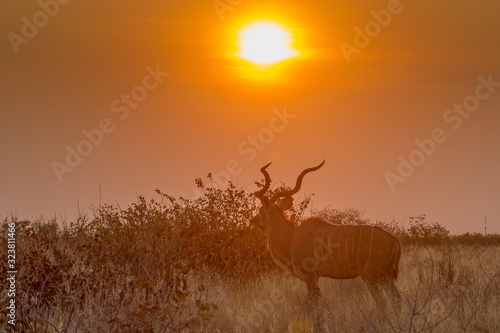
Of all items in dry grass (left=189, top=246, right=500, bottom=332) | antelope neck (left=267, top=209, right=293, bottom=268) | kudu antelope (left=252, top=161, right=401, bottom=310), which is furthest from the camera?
antelope neck (left=267, top=209, right=293, bottom=268)

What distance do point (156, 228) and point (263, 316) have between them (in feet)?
11.4

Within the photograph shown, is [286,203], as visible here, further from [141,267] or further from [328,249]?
[141,267]

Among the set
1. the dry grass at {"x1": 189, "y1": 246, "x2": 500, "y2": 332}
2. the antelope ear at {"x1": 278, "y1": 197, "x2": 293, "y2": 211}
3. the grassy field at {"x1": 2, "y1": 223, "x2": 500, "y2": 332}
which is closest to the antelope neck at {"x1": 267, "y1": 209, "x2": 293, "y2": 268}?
the antelope ear at {"x1": 278, "y1": 197, "x2": 293, "y2": 211}

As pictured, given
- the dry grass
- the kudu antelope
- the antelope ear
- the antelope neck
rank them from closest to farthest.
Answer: the dry grass
the kudu antelope
the antelope neck
the antelope ear

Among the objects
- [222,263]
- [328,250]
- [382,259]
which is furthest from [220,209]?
[382,259]

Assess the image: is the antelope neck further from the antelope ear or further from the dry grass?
the dry grass

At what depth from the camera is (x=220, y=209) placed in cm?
1580

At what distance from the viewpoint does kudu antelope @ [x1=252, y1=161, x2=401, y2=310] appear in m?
11.0

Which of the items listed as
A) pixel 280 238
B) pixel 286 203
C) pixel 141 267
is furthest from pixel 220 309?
pixel 286 203

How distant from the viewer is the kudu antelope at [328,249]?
10961 mm

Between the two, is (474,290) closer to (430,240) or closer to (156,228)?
(156,228)

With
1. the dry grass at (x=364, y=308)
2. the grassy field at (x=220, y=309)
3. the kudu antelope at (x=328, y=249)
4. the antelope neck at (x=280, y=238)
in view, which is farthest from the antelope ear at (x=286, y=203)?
the grassy field at (x=220, y=309)

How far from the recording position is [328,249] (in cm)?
1177

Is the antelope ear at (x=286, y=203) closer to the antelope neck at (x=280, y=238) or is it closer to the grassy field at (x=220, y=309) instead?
the antelope neck at (x=280, y=238)
